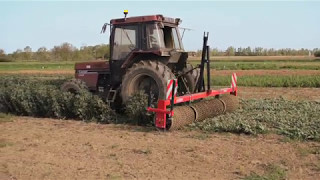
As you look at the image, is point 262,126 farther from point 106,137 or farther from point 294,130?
point 106,137

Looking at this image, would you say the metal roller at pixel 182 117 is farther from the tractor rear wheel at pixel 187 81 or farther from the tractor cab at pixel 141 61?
the tractor rear wheel at pixel 187 81

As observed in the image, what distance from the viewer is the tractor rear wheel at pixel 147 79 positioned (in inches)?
313

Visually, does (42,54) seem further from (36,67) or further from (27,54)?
(36,67)

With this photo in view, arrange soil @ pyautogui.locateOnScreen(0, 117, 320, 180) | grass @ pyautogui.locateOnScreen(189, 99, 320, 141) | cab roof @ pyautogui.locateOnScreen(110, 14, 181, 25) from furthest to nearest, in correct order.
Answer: cab roof @ pyautogui.locateOnScreen(110, 14, 181, 25), grass @ pyautogui.locateOnScreen(189, 99, 320, 141), soil @ pyautogui.locateOnScreen(0, 117, 320, 180)

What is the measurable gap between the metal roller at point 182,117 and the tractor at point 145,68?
0.27 feet

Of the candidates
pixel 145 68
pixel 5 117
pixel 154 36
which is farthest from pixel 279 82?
pixel 5 117

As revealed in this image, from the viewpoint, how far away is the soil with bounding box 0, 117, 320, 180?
4.87m

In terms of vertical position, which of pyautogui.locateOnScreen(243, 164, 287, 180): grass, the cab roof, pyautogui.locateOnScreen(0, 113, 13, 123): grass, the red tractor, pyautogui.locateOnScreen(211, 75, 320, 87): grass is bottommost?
pyautogui.locateOnScreen(0, 113, 13, 123): grass

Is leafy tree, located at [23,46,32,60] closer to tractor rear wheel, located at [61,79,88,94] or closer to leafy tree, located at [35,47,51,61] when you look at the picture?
leafy tree, located at [35,47,51,61]

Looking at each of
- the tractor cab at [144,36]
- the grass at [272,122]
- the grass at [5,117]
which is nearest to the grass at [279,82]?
the grass at [272,122]

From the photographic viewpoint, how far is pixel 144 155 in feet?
18.7

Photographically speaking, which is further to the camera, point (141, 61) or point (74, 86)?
point (74, 86)

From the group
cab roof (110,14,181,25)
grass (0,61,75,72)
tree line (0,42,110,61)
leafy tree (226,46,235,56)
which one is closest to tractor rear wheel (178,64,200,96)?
cab roof (110,14,181,25)

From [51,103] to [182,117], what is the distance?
347 centimetres
